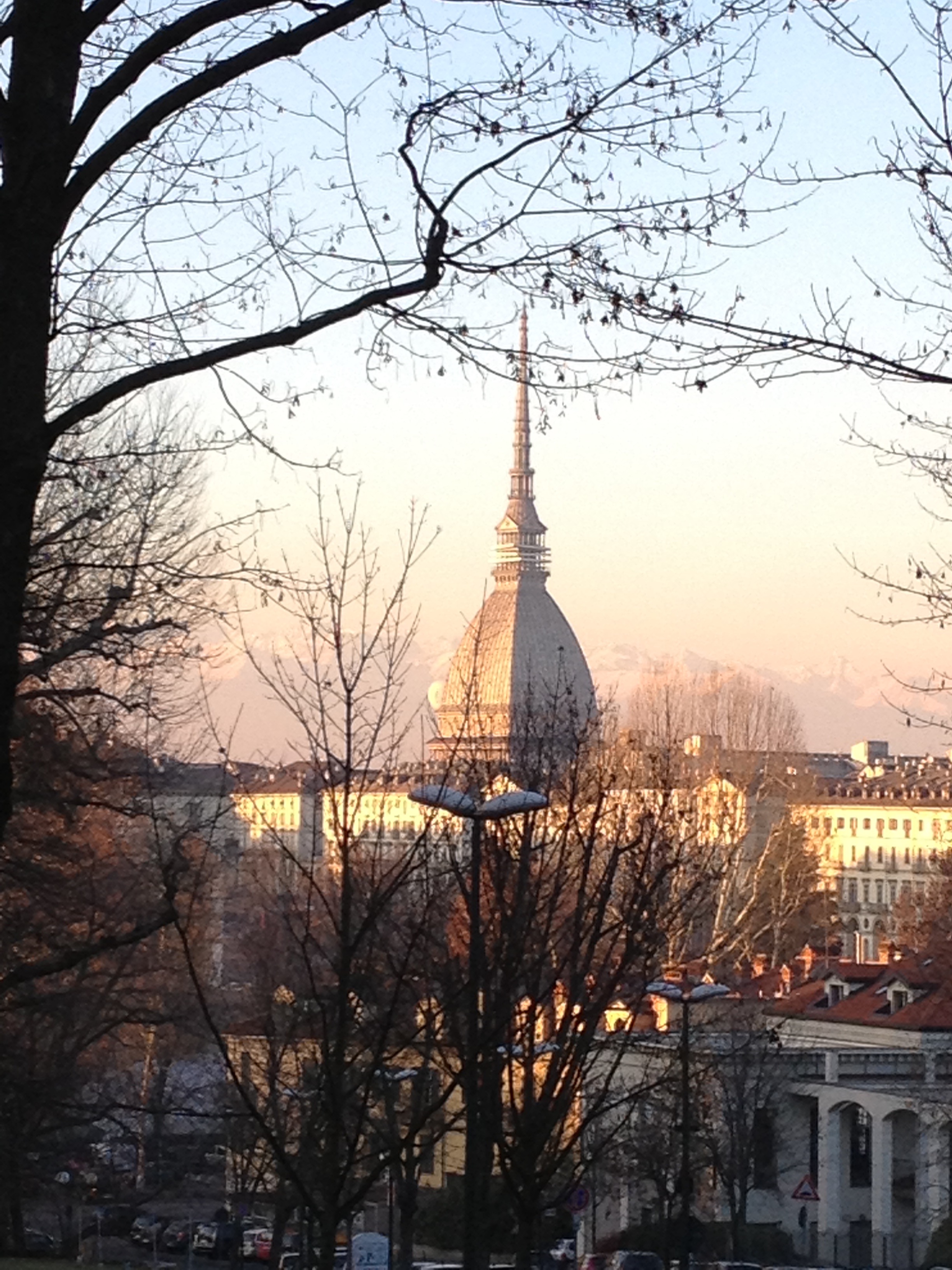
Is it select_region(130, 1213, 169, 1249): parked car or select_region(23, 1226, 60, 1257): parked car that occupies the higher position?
select_region(23, 1226, 60, 1257): parked car

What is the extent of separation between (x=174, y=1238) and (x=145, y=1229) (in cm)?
129

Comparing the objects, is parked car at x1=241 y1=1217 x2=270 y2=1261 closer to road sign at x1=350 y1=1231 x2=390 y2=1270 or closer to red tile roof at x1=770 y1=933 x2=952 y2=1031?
red tile roof at x1=770 y1=933 x2=952 y2=1031

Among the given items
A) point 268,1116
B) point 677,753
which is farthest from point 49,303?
point 677,753

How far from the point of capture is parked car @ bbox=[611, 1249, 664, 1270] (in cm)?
3369

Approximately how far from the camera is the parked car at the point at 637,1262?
33.7m

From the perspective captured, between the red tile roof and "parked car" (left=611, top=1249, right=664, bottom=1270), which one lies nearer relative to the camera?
"parked car" (left=611, top=1249, right=664, bottom=1270)

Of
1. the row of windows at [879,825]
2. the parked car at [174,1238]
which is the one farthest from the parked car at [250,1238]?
the row of windows at [879,825]

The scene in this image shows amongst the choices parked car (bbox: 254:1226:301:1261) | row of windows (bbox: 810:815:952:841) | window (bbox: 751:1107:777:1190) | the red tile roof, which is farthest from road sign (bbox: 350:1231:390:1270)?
row of windows (bbox: 810:815:952:841)

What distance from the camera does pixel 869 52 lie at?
891cm

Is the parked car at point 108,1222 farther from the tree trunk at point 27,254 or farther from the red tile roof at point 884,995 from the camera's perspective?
the tree trunk at point 27,254

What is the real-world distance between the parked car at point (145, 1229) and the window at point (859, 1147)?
13983mm

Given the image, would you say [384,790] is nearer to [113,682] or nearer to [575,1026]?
[575,1026]

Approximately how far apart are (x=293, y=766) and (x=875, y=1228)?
2693 cm

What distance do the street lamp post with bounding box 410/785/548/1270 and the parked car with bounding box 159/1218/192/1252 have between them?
29242 millimetres
